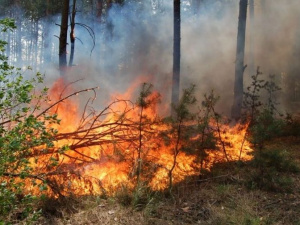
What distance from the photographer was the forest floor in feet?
13.6

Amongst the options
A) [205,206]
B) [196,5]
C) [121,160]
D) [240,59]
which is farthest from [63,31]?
[196,5]

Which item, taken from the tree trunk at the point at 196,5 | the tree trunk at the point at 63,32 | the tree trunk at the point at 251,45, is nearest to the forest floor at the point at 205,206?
the tree trunk at the point at 63,32

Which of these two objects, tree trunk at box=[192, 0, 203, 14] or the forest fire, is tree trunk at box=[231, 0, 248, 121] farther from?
tree trunk at box=[192, 0, 203, 14]

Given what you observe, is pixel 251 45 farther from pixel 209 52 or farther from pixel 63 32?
pixel 63 32

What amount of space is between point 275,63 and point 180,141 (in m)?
19.4

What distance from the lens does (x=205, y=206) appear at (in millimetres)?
4750

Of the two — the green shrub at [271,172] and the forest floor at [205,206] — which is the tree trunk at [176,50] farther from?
the forest floor at [205,206]

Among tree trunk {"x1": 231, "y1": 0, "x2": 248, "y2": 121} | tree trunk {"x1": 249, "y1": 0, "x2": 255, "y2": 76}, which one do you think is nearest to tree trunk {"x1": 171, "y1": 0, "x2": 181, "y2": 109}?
tree trunk {"x1": 231, "y1": 0, "x2": 248, "y2": 121}

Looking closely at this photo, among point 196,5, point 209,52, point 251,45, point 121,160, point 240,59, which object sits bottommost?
point 121,160

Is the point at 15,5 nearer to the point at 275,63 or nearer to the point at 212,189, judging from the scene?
the point at 275,63

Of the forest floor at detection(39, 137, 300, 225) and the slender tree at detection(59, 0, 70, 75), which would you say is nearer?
the forest floor at detection(39, 137, 300, 225)

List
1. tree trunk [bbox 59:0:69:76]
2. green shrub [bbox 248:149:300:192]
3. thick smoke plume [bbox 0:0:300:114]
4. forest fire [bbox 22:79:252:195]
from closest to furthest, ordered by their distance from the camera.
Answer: forest fire [bbox 22:79:252:195] → green shrub [bbox 248:149:300:192] → tree trunk [bbox 59:0:69:76] → thick smoke plume [bbox 0:0:300:114]

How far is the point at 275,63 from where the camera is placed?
72.2 feet

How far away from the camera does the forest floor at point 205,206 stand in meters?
4.15
